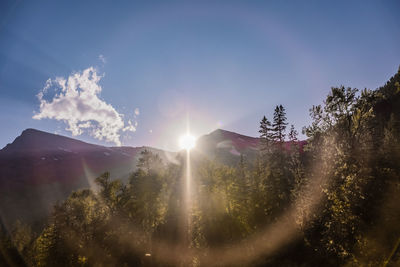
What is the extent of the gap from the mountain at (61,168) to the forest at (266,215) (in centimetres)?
2596

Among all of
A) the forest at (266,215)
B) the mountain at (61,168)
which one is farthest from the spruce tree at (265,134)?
the mountain at (61,168)

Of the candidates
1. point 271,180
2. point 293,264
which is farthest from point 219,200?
point 293,264

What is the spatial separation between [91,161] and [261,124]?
88849 mm

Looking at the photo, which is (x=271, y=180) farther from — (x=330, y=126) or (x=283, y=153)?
(x=330, y=126)

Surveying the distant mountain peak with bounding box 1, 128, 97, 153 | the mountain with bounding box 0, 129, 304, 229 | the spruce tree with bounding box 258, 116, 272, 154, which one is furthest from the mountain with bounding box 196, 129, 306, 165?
the distant mountain peak with bounding box 1, 128, 97, 153

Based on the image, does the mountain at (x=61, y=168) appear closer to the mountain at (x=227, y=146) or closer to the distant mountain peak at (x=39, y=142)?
the mountain at (x=227, y=146)

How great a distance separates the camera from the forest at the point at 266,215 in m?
12.0

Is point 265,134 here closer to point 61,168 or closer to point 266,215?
point 266,215

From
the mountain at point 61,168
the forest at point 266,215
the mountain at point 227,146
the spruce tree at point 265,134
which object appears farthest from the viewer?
the mountain at point 227,146

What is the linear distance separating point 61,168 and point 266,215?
91.6 meters

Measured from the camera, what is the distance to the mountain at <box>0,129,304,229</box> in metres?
61.9

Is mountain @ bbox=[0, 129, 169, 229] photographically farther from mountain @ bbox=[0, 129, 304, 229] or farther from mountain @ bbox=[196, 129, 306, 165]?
mountain @ bbox=[196, 129, 306, 165]

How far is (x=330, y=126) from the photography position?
1608 centimetres

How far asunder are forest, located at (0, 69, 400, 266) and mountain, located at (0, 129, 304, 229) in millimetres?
25964
